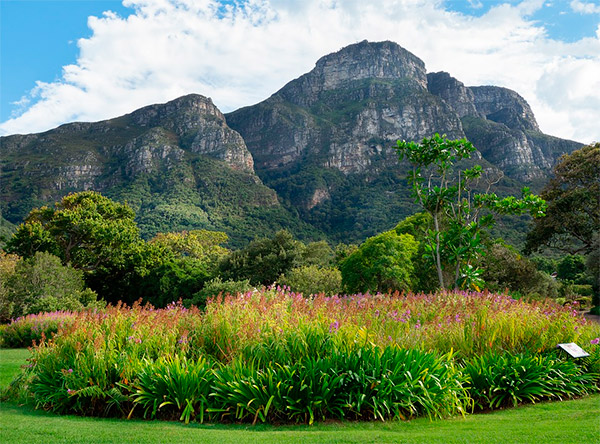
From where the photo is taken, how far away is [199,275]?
1344 inches

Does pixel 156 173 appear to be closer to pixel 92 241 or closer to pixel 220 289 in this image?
pixel 92 241

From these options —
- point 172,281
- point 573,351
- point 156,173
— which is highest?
point 156,173

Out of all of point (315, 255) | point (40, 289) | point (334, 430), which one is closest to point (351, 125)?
point (315, 255)

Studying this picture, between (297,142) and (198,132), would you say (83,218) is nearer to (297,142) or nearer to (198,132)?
(198,132)

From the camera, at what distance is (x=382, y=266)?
20375mm

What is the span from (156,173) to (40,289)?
103 meters

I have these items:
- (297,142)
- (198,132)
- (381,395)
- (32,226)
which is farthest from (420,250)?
(297,142)

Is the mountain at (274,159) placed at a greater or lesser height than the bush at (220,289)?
greater

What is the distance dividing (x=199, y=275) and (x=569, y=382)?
30977 millimetres

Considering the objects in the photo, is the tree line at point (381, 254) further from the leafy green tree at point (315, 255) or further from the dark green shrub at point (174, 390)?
the dark green shrub at point (174, 390)

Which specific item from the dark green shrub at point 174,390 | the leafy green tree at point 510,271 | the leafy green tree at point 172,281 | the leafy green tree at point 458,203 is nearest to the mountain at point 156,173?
the leafy green tree at point 172,281

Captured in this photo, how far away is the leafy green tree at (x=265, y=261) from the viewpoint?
31503mm

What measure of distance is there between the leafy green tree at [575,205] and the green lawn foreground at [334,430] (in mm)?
21350

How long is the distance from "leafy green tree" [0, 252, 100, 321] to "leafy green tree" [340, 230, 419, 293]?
13.4 metres
